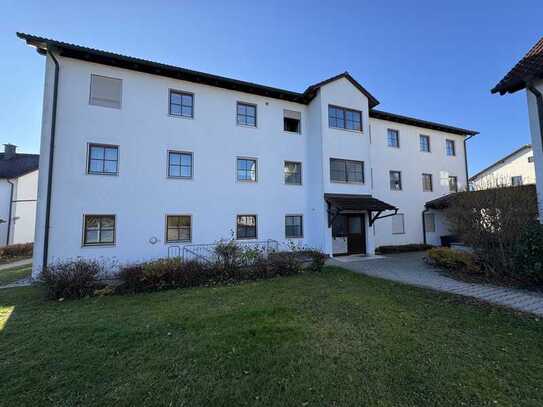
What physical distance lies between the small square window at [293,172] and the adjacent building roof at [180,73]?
12.8ft

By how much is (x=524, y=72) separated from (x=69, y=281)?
16.3 meters

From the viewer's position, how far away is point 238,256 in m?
9.46

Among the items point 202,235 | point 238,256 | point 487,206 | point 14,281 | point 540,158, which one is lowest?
point 14,281

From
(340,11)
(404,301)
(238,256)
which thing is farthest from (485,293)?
(340,11)

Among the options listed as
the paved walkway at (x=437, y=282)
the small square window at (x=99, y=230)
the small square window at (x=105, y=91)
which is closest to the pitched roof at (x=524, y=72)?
the paved walkway at (x=437, y=282)

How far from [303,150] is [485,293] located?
10.6 metres

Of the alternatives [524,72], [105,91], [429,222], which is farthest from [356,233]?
[105,91]

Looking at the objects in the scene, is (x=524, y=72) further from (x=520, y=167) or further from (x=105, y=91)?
(x=520, y=167)

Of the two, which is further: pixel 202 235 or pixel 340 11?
pixel 202 235

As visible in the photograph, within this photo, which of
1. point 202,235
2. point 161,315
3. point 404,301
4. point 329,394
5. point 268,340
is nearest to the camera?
point 329,394

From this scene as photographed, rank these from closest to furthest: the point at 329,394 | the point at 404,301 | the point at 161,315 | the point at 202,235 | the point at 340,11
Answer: the point at 329,394 → the point at 161,315 → the point at 404,301 → the point at 340,11 → the point at 202,235

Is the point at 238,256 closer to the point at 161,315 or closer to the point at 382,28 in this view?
the point at 161,315

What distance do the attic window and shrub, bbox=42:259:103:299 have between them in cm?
1180

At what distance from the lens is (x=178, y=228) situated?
457 inches
